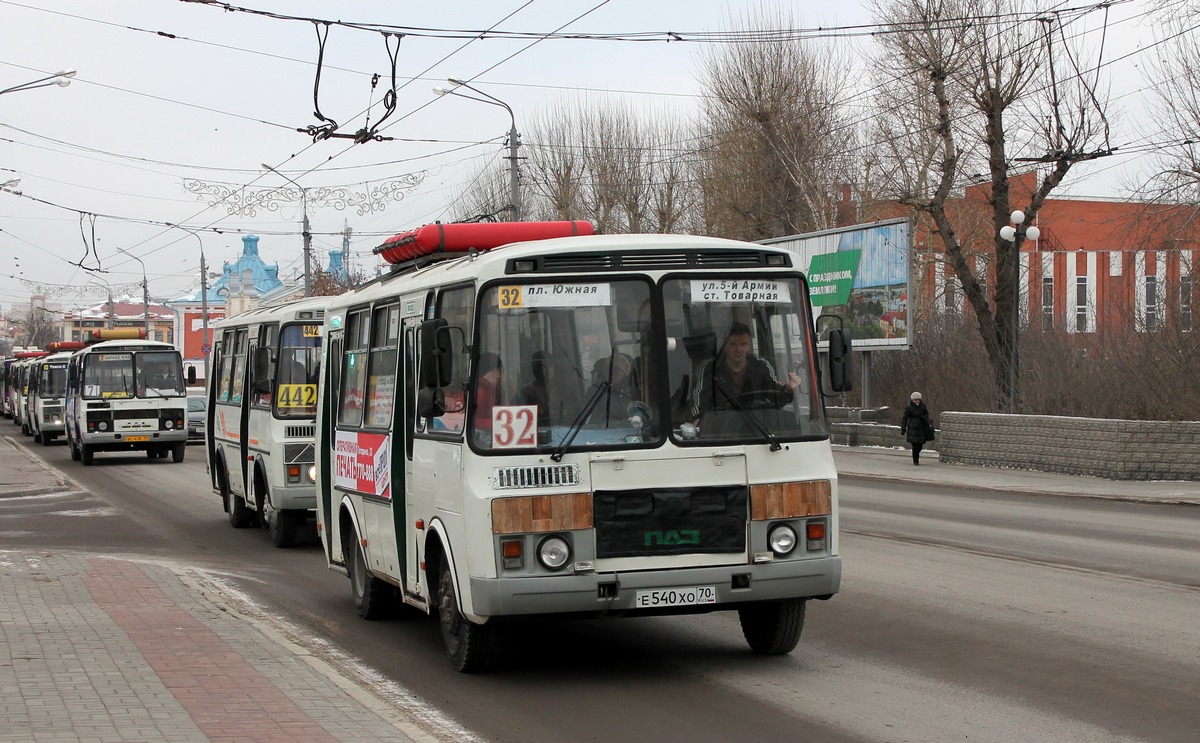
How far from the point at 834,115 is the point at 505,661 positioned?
4034 centimetres

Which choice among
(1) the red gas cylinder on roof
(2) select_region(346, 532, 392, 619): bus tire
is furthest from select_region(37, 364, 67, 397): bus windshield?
(1) the red gas cylinder on roof

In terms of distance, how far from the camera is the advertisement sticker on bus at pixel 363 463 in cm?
1002

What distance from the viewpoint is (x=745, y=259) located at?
337 inches

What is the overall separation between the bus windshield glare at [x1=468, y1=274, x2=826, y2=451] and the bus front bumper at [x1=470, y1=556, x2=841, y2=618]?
731 mm

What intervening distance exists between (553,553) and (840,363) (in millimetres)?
2104

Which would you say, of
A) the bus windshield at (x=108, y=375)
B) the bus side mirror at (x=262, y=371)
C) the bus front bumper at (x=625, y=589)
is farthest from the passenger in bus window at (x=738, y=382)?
the bus windshield at (x=108, y=375)

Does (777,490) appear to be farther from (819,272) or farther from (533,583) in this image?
(819,272)

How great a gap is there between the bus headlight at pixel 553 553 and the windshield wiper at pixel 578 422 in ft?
1.48

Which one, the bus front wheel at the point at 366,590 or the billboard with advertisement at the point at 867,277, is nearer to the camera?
the bus front wheel at the point at 366,590

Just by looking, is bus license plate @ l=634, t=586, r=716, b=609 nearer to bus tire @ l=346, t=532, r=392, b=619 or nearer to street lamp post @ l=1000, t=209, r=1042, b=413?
bus tire @ l=346, t=532, r=392, b=619

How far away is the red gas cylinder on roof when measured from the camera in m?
9.91

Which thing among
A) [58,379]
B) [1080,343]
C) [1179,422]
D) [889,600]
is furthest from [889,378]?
[889,600]

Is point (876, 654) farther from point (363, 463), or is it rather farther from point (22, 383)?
point (22, 383)

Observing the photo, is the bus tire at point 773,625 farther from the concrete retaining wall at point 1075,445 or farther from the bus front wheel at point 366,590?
the concrete retaining wall at point 1075,445
